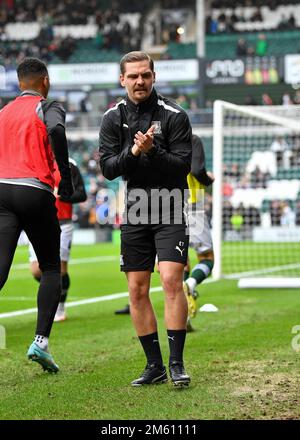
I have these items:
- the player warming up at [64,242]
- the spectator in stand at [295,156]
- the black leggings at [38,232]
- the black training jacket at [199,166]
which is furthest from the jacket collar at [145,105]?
the spectator in stand at [295,156]

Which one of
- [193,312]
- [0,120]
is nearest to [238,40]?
[193,312]

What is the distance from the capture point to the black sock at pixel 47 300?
648cm

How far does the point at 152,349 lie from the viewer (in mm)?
6086

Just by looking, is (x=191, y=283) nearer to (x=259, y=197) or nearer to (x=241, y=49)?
(x=259, y=197)

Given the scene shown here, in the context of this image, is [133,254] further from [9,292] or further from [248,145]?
[248,145]

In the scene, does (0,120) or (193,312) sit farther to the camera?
(193,312)

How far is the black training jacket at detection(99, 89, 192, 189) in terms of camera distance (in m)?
5.89

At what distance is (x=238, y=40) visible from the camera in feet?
A: 132

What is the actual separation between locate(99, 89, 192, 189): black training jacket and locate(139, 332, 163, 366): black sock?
1.01m

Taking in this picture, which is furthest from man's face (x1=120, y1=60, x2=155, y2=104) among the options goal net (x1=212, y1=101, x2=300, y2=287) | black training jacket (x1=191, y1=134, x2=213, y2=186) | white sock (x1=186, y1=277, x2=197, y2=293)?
goal net (x1=212, y1=101, x2=300, y2=287)

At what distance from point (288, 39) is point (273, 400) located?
36474 mm

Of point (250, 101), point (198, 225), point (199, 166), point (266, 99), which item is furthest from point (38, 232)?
Answer: point (266, 99)

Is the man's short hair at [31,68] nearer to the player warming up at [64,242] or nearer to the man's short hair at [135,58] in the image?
the man's short hair at [135,58]

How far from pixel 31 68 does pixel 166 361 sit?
94.1 inches
